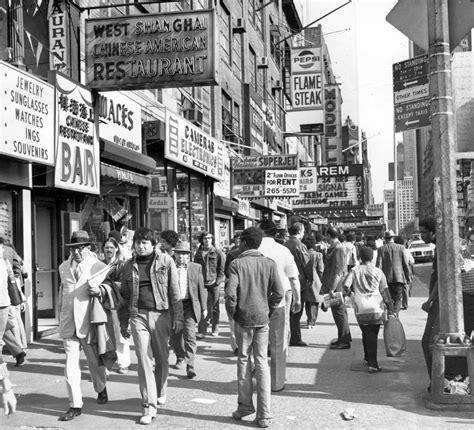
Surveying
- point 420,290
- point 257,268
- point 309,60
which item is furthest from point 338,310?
point 309,60

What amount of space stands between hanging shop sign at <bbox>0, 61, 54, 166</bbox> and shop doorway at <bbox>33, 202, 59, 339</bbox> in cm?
215

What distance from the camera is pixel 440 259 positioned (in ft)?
21.6

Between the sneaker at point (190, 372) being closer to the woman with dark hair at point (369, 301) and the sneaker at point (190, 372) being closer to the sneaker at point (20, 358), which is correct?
the woman with dark hair at point (369, 301)

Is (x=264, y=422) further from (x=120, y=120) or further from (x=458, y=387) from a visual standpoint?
(x=120, y=120)

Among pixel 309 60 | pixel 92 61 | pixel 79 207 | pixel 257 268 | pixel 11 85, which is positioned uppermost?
pixel 309 60

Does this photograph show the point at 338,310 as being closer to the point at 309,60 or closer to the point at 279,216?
the point at 309,60

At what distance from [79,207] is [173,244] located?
5.32 metres

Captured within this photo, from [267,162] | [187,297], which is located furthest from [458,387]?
[267,162]

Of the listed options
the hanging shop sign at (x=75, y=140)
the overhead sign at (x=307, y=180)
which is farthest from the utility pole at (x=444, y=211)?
the overhead sign at (x=307, y=180)

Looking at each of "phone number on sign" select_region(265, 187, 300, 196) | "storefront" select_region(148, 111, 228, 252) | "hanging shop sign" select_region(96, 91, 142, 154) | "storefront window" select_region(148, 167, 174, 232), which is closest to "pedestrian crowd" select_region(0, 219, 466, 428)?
"hanging shop sign" select_region(96, 91, 142, 154)

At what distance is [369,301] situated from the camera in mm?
8297

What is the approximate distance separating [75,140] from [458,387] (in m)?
7.42

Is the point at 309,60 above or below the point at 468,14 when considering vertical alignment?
above

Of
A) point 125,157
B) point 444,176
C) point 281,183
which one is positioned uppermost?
point 125,157
